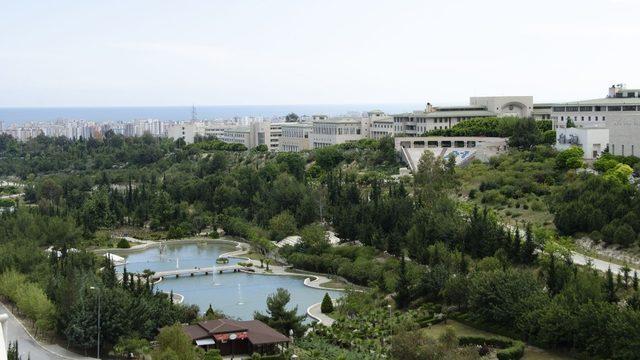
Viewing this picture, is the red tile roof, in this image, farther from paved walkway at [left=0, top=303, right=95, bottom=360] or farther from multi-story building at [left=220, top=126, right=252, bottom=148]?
multi-story building at [left=220, top=126, right=252, bottom=148]

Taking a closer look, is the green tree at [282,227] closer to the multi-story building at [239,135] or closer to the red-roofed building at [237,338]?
the red-roofed building at [237,338]

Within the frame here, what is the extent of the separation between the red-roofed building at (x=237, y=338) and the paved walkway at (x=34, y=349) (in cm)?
307

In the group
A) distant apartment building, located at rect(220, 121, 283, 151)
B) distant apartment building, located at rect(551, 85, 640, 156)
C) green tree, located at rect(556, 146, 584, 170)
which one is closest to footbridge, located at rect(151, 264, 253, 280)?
green tree, located at rect(556, 146, 584, 170)

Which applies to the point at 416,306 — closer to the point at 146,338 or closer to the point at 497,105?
the point at 146,338

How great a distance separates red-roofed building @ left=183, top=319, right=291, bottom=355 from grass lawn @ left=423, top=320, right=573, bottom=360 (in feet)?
12.8

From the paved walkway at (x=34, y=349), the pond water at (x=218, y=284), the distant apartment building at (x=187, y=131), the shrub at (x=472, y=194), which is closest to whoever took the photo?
the paved walkway at (x=34, y=349)

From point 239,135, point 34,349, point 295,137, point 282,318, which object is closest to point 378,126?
point 295,137

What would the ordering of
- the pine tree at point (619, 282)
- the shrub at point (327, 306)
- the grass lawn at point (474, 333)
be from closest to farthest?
the grass lawn at point (474, 333)
the pine tree at point (619, 282)
the shrub at point (327, 306)

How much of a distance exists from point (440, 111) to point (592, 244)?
32.1 metres

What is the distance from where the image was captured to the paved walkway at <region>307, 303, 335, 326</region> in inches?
981

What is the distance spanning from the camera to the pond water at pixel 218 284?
28328 millimetres

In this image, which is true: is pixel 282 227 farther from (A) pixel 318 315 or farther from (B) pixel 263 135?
(B) pixel 263 135

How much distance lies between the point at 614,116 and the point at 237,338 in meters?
26.0

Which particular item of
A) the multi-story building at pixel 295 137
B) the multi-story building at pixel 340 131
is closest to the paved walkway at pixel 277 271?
the multi-story building at pixel 340 131
